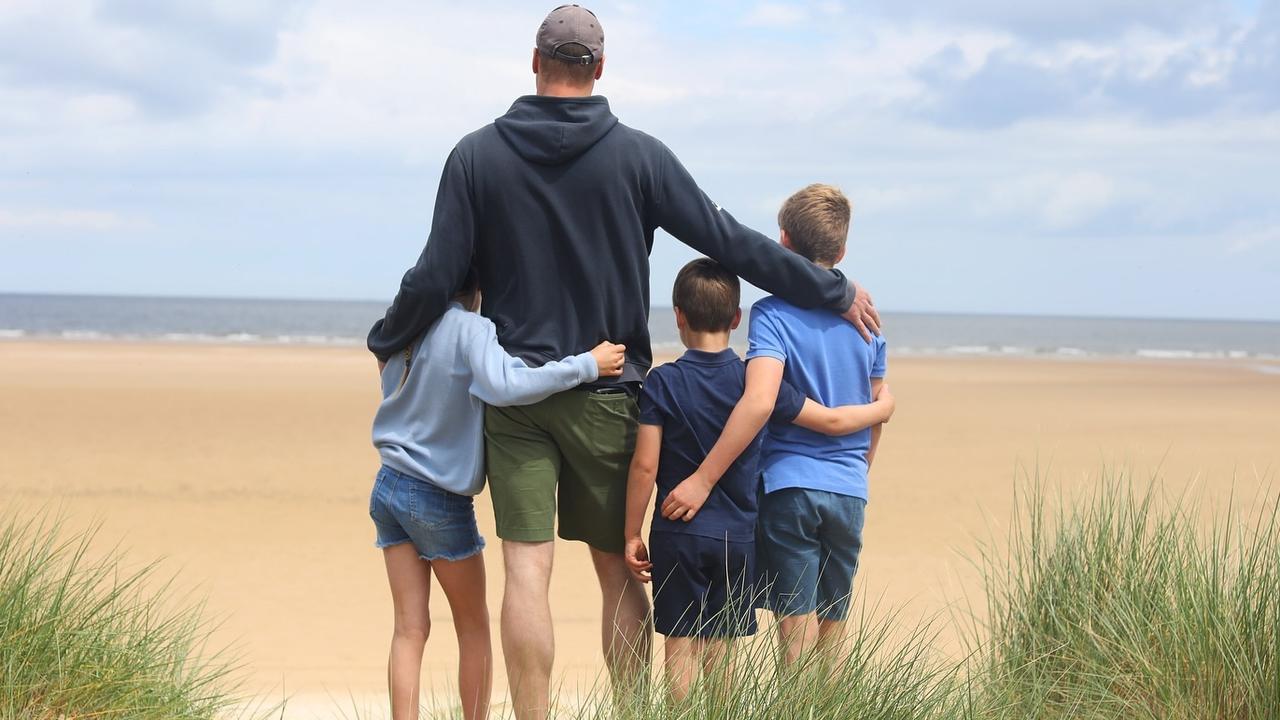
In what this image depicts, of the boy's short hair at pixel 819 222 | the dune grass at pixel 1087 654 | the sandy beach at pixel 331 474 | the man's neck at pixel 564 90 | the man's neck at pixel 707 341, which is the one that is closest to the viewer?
the dune grass at pixel 1087 654

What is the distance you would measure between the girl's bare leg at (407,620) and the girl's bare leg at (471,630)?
61 mm

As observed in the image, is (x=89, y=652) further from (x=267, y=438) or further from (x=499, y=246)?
(x=267, y=438)

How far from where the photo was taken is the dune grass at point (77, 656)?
2.88 meters

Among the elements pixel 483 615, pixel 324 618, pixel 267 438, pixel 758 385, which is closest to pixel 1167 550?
pixel 758 385

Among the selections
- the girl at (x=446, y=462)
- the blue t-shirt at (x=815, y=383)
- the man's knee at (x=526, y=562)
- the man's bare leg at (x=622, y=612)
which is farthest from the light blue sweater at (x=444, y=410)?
the blue t-shirt at (x=815, y=383)

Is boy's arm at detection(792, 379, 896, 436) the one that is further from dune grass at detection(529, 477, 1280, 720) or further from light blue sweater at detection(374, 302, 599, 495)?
light blue sweater at detection(374, 302, 599, 495)

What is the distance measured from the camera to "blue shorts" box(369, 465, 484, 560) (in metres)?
3.02

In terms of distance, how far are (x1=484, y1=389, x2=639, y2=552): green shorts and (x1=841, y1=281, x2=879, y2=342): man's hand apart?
2.27ft

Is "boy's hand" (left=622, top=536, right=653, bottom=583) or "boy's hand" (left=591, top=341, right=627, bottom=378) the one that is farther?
"boy's hand" (left=622, top=536, right=653, bottom=583)

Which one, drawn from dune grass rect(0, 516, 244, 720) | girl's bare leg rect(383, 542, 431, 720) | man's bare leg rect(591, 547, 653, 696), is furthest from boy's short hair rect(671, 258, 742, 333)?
dune grass rect(0, 516, 244, 720)

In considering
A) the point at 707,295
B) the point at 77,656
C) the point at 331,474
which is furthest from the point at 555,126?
the point at 331,474

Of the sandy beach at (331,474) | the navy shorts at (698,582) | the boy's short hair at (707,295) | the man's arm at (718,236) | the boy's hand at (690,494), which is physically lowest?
the sandy beach at (331,474)

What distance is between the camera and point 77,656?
2998 mm

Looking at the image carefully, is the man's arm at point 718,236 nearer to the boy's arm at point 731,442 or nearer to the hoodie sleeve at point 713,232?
the hoodie sleeve at point 713,232
